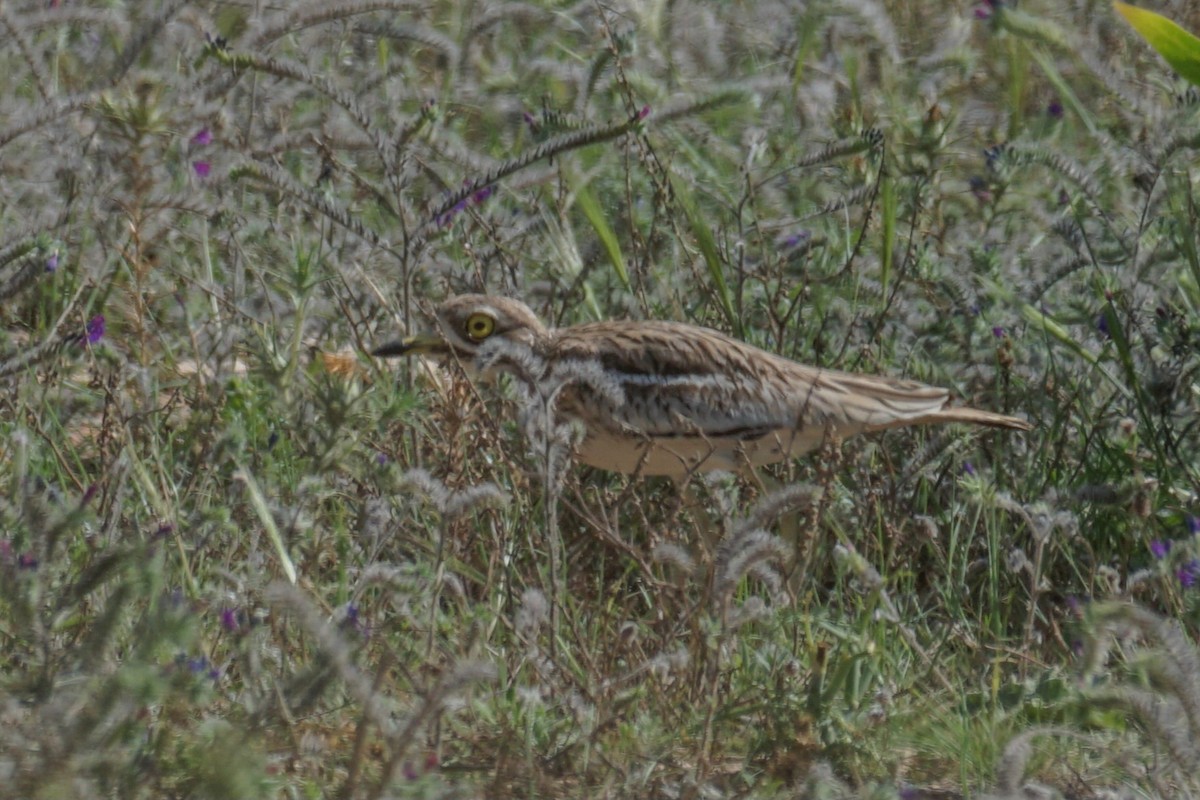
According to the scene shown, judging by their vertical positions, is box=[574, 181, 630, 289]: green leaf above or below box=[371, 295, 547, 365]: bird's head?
above

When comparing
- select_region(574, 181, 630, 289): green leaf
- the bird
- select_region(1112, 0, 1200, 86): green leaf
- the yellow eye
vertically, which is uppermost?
select_region(1112, 0, 1200, 86): green leaf

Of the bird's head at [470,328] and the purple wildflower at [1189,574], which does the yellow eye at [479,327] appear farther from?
the purple wildflower at [1189,574]

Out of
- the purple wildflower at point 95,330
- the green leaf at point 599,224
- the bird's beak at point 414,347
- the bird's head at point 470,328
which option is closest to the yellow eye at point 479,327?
the bird's head at point 470,328

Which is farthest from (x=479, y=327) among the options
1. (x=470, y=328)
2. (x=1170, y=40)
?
(x=1170, y=40)

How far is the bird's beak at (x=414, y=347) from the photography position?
4.51m

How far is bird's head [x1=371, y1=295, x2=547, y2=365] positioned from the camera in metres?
4.53

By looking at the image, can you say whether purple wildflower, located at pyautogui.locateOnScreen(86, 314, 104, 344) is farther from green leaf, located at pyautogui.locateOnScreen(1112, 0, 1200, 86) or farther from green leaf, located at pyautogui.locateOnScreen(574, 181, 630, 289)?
green leaf, located at pyautogui.locateOnScreen(1112, 0, 1200, 86)

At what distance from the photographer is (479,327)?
15.3ft

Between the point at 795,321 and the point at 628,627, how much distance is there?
1928 millimetres

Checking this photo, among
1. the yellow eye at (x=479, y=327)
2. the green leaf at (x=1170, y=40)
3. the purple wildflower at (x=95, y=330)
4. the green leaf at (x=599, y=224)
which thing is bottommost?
the yellow eye at (x=479, y=327)

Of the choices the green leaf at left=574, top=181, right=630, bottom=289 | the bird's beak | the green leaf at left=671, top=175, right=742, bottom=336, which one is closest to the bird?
the bird's beak

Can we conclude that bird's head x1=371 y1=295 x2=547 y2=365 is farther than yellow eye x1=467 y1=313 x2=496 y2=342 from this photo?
No

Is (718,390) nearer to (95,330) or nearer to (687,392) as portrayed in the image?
(687,392)

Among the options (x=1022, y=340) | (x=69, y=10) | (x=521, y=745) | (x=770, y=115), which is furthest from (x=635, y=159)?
(x=521, y=745)
